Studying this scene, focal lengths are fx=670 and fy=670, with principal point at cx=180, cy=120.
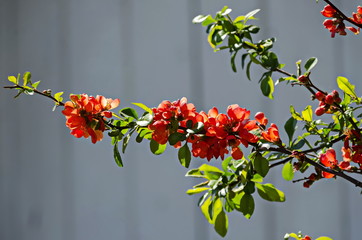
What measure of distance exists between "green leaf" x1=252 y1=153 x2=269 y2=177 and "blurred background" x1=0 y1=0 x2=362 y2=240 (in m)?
0.79

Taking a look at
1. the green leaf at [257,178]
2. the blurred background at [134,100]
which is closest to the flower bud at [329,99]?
the green leaf at [257,178]

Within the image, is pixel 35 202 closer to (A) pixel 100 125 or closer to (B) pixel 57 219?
(B) pixel 57 219

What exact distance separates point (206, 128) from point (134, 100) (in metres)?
1.22

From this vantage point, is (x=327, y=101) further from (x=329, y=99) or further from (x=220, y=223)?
(x=220, y=223)

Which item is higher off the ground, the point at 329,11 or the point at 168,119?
the point at 329,11

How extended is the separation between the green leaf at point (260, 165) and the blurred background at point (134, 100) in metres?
0.79

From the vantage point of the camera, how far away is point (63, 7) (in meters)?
2.12

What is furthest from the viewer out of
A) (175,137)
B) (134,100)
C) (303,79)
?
(134,100)

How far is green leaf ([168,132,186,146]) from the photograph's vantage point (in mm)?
632

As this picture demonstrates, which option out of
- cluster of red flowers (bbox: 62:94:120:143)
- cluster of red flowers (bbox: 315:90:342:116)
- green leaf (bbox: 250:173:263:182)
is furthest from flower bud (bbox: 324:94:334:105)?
cluster of red flowers (bbox: 62:94:120:143)

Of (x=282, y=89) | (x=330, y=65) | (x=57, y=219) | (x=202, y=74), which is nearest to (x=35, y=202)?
(x=57, y=219)

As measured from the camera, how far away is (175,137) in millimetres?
636

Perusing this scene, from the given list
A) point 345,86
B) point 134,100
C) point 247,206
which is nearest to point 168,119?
point 247,206

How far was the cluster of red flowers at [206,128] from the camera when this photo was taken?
0.64 meters
